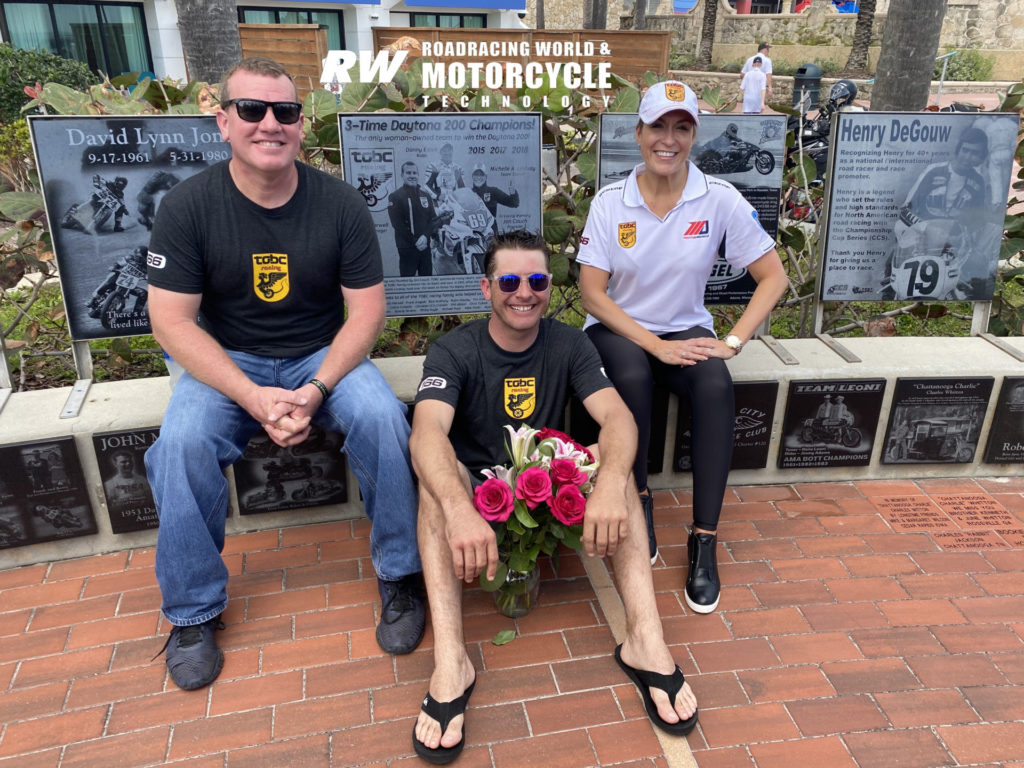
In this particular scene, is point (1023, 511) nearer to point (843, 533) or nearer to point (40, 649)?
point (843, 533)

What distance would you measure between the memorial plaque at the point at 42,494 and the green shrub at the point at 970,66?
28036 mm

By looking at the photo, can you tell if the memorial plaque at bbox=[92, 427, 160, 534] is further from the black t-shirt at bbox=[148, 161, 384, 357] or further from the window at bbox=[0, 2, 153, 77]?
the window at bbox=[0, 2, 153, 77]

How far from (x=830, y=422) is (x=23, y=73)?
12.9 m

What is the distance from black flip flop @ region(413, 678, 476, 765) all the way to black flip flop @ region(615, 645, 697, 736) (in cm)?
54

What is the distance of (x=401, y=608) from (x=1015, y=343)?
334 centimetres

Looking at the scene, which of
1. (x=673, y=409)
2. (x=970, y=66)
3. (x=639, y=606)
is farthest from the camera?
(x=970, y=66)

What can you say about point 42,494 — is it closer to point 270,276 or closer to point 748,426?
point 270,276

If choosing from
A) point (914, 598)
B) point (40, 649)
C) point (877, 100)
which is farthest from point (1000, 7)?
point (40, 649)

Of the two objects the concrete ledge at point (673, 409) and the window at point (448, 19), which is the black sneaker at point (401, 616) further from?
the window at point (448, 19)

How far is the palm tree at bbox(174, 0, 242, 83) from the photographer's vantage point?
555 centimetres

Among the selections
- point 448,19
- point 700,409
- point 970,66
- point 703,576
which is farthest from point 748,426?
point 970,66

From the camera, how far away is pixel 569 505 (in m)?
2.49

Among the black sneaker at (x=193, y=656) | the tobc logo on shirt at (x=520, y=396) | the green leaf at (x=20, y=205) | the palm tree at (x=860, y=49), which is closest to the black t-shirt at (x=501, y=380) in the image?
the tobc logo on shirt at (x=520, y=396)

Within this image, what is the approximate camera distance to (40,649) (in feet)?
8.77
